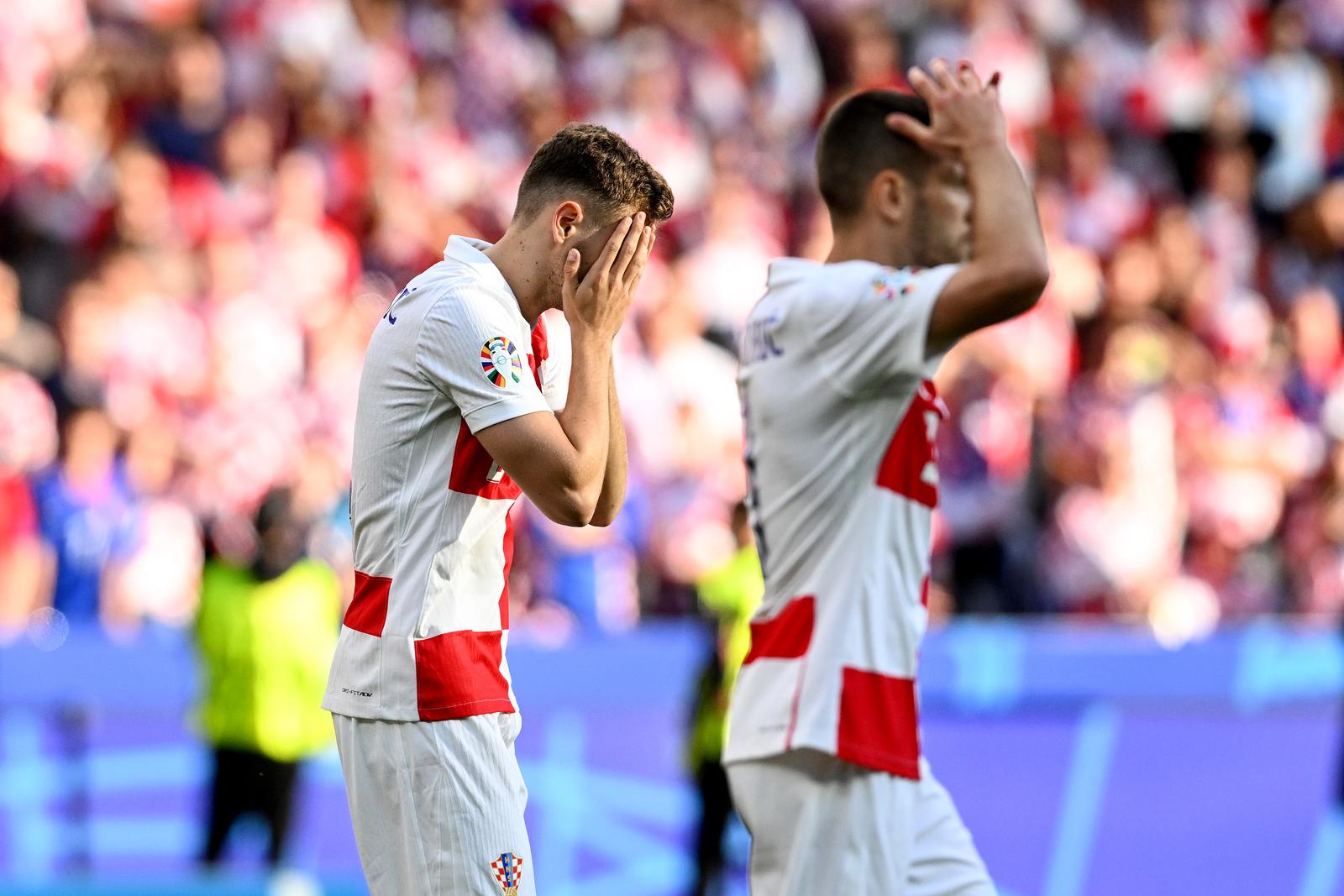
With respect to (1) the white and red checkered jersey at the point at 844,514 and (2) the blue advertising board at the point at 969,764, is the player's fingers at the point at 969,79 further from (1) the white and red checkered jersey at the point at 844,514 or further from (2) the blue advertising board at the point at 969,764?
(2) the blue advertising board at the point at 969,764

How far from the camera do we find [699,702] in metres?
7.94

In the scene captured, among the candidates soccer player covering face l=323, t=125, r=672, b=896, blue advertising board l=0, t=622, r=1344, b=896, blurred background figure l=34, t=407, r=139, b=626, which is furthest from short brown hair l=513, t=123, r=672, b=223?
A: blurred background figure l=34, t=407, r=139, b=626

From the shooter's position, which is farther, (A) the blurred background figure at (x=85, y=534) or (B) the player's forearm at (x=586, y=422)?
(A) the blurred background figure at (x=85, y=534)

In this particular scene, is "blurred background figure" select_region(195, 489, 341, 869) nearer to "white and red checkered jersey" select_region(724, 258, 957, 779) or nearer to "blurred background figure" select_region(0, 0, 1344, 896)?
"blurred background figure" select_region(0, 0, 1344, 896)

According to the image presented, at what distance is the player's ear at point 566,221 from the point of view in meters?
3.73

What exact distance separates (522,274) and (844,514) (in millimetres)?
871

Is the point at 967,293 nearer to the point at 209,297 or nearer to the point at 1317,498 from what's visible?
the point at 209,297

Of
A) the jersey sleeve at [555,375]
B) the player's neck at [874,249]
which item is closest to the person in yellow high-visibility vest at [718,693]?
the jersey sleeve at [555,375]

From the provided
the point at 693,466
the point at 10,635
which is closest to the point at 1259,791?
the point at 693,466

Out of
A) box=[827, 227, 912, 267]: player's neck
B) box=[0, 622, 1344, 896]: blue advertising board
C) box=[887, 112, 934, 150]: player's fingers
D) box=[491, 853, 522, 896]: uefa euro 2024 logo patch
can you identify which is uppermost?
box=[887, 112, 934, 150]: player's fingers

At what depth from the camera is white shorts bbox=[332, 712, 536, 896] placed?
11.6 feet

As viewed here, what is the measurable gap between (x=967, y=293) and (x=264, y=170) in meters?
8.06

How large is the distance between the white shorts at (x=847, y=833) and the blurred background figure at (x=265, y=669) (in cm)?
468

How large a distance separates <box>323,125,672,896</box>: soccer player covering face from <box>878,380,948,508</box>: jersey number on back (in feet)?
1.90
